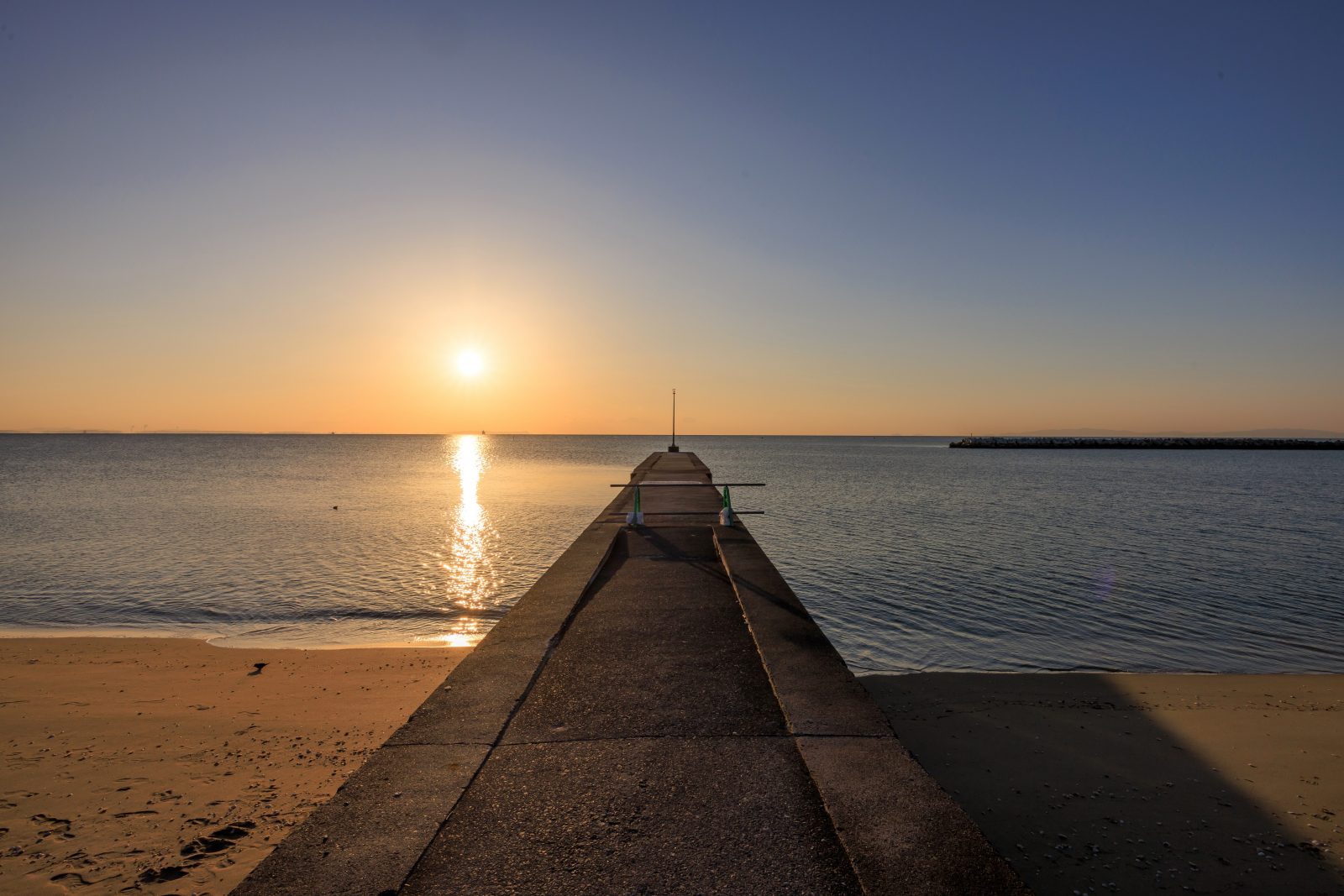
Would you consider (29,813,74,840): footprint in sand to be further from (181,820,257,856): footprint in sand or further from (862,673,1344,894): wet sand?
(862,673,1344,894): wet sand

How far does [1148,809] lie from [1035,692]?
3.18m

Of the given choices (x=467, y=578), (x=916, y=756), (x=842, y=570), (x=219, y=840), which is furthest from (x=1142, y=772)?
(x=467, y=578)

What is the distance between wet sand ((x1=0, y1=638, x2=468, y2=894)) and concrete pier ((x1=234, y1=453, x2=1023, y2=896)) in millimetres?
1351

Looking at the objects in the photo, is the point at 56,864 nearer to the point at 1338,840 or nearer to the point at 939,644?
the point at 1338,840

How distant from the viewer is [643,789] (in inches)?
171

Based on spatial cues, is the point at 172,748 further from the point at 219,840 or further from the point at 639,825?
the point at 639,825

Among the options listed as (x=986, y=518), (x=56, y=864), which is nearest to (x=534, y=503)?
(x=986, y=518)

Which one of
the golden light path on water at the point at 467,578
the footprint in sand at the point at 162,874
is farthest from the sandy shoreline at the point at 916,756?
the golden light path on water at the point at 467,578

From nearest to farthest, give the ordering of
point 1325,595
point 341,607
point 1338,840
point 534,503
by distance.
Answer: point 1338,840 < point 341,607 < point 1325,595 < point 534,503

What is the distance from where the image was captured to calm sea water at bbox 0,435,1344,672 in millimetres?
11852

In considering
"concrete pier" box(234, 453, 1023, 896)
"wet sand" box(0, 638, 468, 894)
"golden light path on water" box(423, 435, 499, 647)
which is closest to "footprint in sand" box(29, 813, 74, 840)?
"wet sand" box(0, 638, 468, 894)

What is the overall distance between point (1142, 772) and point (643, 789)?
507cm

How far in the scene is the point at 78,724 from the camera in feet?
24.3

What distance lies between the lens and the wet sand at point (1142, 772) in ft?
16.3
